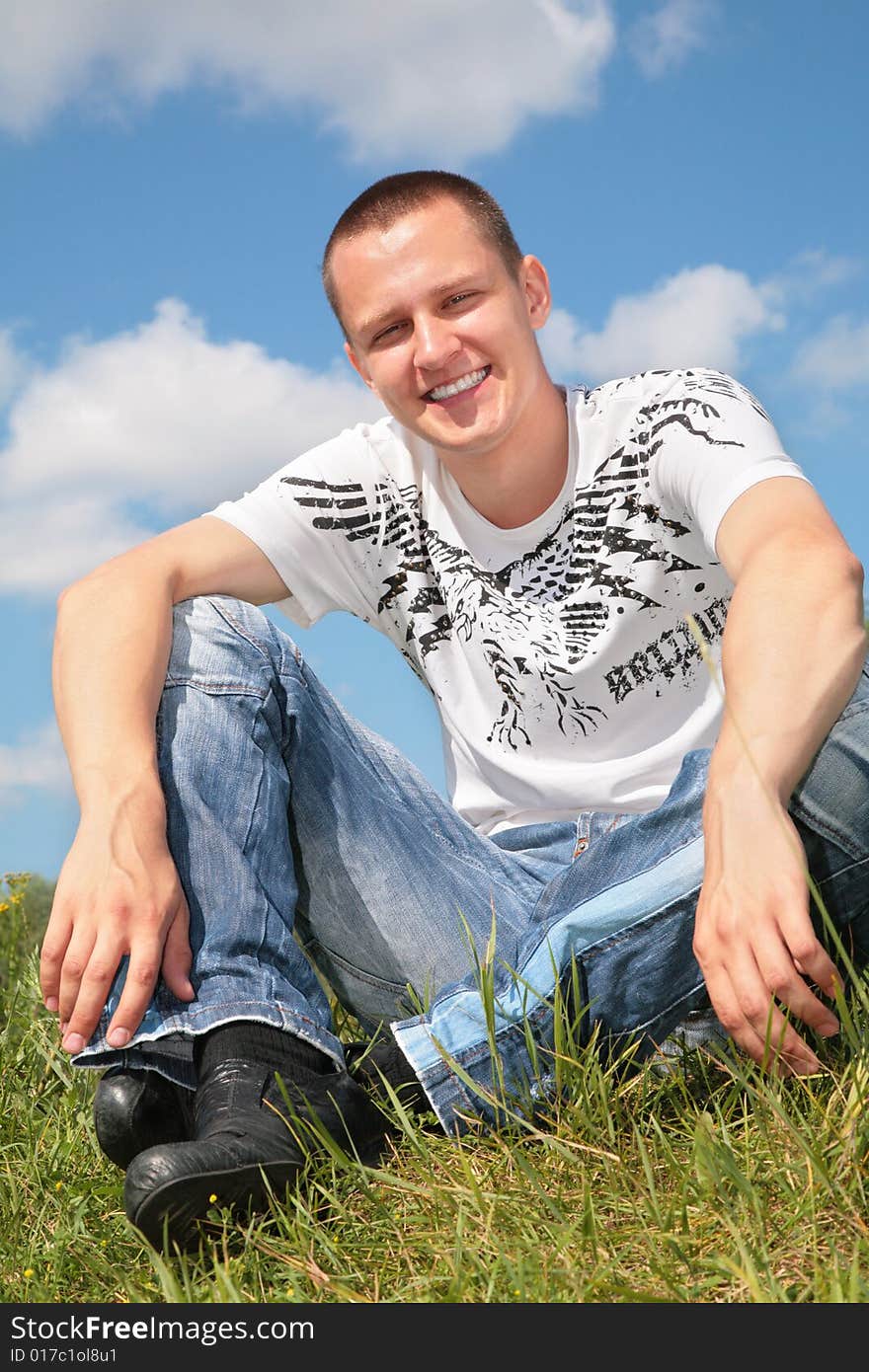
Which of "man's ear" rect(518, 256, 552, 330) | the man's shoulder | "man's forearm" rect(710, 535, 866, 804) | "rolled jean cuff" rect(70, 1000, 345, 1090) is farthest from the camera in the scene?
"man's ear" rect(518, 256, 552, 330)

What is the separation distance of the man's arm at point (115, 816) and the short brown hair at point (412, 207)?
3.76 feet

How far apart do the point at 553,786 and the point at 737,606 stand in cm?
92

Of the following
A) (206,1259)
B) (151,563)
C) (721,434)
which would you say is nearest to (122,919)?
(206,1259)

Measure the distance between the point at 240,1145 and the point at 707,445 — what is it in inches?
69.1

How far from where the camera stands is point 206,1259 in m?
1.91

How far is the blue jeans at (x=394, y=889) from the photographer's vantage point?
2.05m

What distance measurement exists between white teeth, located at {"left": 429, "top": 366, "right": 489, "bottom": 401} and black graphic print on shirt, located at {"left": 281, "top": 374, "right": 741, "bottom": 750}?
29 centimetres

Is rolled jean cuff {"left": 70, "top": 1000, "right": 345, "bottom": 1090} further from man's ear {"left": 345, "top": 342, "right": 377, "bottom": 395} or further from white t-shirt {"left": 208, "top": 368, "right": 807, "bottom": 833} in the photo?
man's ear {"left": 345, "top": 342, "right": 377, "bottom": 395}

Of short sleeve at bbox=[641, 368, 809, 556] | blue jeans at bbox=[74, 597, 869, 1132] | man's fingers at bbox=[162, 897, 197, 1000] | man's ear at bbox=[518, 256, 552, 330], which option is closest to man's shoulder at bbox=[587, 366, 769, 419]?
short sleeve at bbox=[641, 368, 809, 556]

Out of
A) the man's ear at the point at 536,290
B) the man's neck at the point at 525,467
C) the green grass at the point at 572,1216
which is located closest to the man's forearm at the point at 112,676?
the green grass at the point at 572,1216

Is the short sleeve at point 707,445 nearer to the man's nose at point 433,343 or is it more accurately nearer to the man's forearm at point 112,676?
the man's nose at point 433,343

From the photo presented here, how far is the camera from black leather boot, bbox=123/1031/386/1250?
70.3 inches
